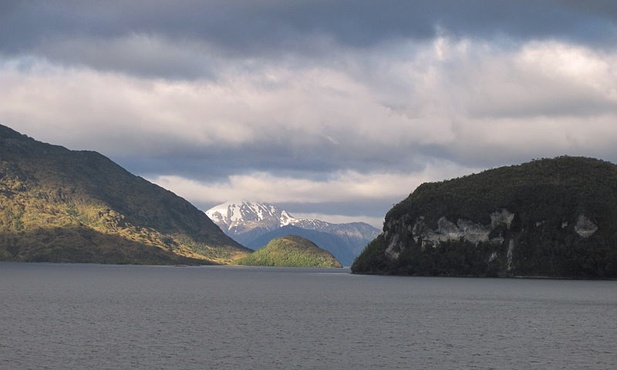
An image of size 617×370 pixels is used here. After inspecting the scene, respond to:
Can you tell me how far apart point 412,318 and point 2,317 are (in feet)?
248

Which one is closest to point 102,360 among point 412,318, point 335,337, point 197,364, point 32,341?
point 197,364

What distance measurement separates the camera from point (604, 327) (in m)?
124

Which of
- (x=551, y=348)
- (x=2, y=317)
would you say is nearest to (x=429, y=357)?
(x=551, y=348)

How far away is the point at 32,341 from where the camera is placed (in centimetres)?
9706

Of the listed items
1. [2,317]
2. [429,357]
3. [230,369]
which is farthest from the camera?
[2,317]

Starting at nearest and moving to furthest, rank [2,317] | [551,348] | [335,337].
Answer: [551,348] → [335,337] → [2,317]

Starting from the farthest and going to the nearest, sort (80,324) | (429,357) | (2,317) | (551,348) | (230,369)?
(2,317), (80,324), (551,348), (429,357), (230,369)

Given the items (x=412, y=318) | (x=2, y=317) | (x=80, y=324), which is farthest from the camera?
(x=412, y=318)

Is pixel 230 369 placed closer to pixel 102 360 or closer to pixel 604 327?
pixel 102 360

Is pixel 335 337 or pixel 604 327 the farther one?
pixel 604 327

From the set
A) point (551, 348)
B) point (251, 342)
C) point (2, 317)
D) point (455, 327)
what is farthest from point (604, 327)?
point (2, 317)

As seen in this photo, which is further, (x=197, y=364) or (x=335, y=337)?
(x=335, y=337)

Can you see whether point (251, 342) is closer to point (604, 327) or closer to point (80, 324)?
point (80, 324)

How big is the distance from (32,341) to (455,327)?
6732cm
